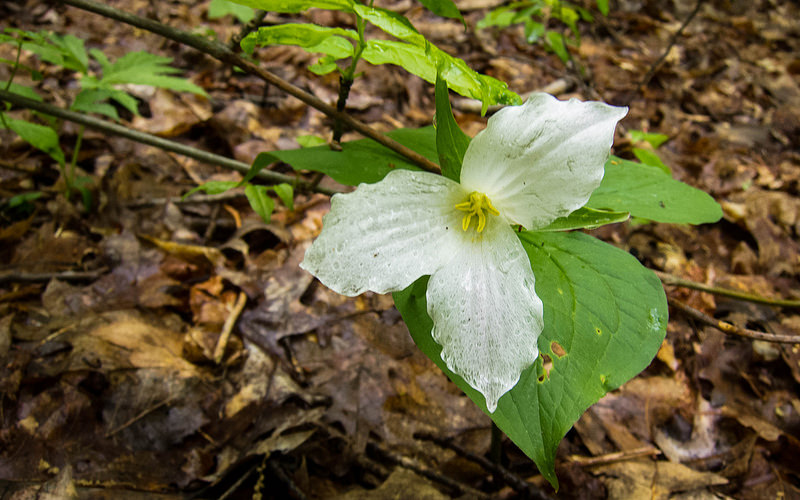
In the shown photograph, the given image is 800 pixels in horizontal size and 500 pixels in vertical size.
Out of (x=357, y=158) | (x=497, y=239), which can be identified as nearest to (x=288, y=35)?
(x=357, y=158)

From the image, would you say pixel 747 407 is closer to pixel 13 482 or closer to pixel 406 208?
pixel 406 208

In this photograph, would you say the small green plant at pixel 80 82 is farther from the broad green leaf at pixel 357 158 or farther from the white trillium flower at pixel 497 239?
the white trillium flower at pixel 497 239

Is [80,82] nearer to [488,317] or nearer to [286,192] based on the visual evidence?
[286,192]

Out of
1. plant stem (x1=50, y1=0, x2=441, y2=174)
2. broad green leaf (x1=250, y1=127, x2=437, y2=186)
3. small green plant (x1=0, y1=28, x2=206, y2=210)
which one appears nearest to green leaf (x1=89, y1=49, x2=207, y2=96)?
small green plant (x1=0, y1=28, x2=206, y2=210)

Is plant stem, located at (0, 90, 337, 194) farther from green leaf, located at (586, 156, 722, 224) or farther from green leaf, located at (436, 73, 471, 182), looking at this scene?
green leaf, located at (586, 156, 722, 224)

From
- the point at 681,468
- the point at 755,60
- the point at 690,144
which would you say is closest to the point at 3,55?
the point at 681,468

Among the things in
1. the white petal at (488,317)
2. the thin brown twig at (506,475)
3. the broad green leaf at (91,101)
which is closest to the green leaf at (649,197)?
the white petal at (488,317)
